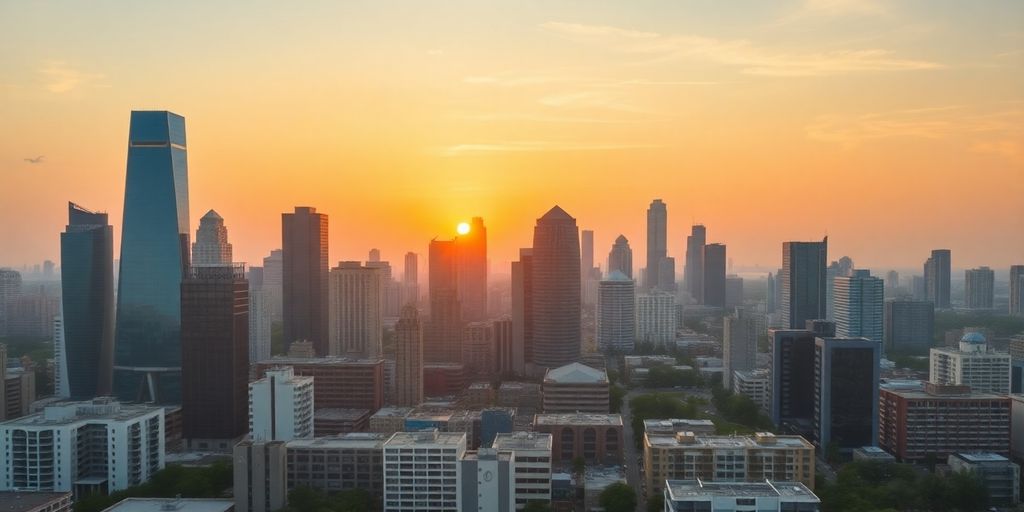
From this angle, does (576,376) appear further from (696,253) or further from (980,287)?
(696,253)

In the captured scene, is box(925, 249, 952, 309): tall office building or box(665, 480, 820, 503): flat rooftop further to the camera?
box(925, 249, 952, 309): tall office building

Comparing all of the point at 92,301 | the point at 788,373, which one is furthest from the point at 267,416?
the point at 788,373

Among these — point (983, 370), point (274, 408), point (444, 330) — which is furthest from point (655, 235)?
point (274, 408)

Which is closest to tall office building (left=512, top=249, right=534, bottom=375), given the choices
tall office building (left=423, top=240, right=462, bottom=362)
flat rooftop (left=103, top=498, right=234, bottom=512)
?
tall office building (left=423, top=240, right=462, bottom=362)

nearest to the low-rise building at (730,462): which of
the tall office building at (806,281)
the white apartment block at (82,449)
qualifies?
the white apartment block at (82,449)

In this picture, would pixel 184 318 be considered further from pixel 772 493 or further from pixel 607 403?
pixel 772 493

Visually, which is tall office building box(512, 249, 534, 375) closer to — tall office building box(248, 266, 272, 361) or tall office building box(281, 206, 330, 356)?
tall office building box(281, 206, 330, 356)
